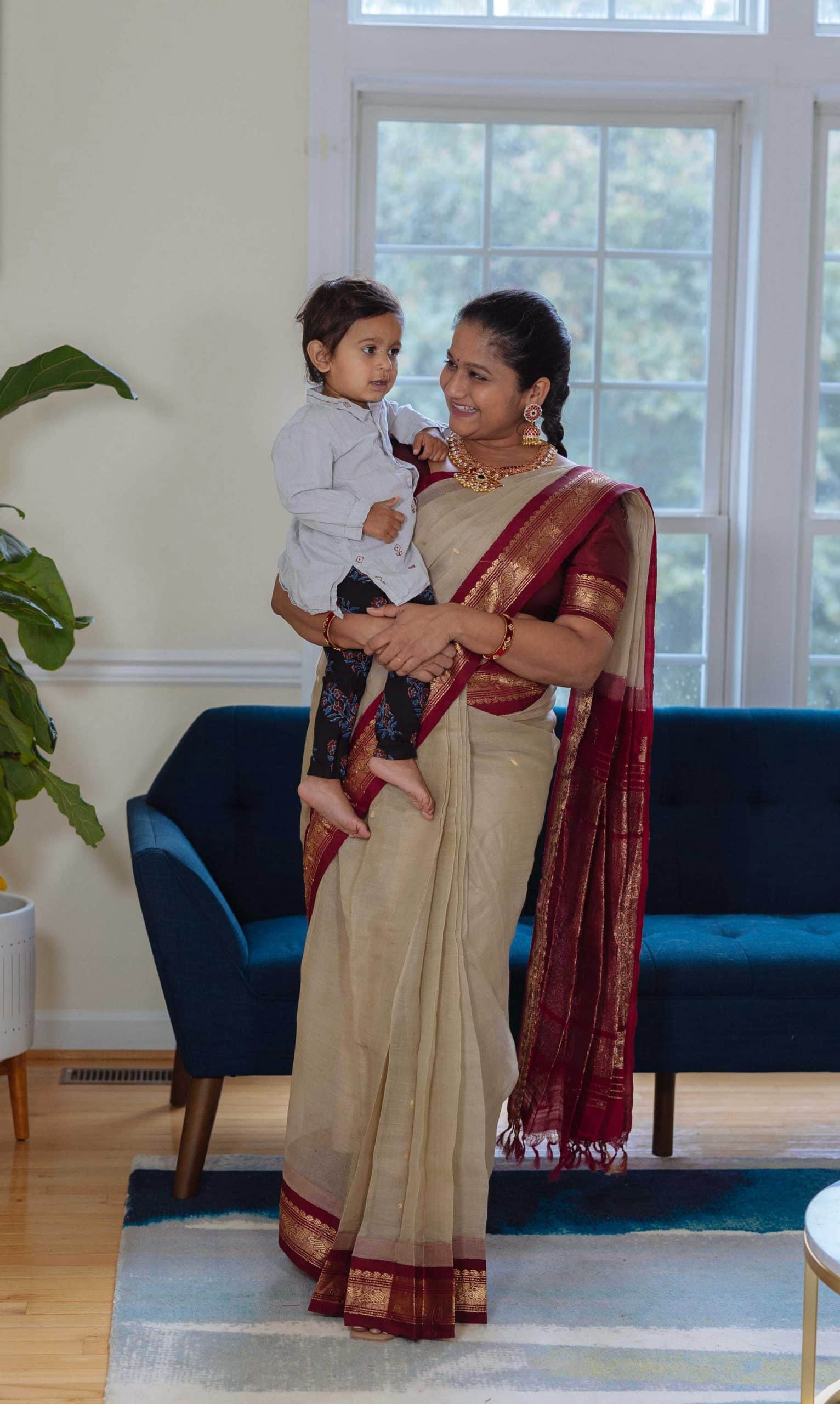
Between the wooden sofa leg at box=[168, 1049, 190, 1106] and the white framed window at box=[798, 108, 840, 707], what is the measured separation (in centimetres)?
182

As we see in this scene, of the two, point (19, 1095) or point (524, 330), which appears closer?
point (524, 330)

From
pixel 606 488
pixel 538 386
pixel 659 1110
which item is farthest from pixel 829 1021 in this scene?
pixel 538 386

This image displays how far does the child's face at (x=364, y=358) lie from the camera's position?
2061 millimetres

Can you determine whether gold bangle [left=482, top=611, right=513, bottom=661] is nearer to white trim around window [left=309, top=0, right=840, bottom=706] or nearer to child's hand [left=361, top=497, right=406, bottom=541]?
child's hand [left=361, top=497, right=406, bottom=541]

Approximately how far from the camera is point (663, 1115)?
2.87 meters

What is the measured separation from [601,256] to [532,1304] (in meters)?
2.48

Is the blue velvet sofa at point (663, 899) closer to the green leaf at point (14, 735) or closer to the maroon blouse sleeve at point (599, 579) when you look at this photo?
the green leaf at point (14, 735)

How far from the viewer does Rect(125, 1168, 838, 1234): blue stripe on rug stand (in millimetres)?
2549

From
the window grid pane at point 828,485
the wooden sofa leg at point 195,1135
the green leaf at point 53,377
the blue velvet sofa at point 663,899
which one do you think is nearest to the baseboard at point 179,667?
the blue velvet sofa at point 663,899

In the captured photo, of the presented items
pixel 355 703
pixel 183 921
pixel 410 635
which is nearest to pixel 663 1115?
pixel 183 921

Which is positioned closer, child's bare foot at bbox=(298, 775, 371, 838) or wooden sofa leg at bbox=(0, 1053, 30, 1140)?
child's bare foot at bbox=(298, 775, 371, 838)

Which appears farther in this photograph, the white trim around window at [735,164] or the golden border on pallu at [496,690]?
the white trim around window at [735,164]

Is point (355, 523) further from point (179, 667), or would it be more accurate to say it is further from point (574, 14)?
point (574, 14)

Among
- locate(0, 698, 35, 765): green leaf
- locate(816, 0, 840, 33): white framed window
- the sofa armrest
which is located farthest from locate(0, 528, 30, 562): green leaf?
locate(816, 0, 840, 33): white framed window
